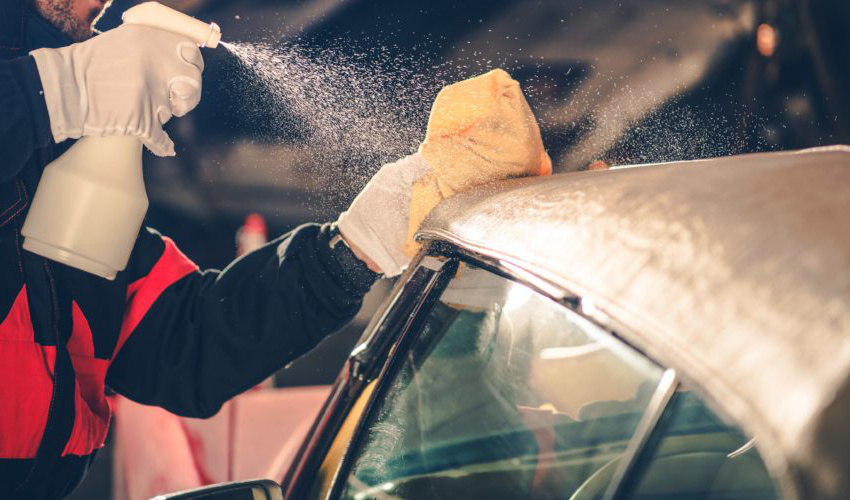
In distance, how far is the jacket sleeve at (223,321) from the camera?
1.81m

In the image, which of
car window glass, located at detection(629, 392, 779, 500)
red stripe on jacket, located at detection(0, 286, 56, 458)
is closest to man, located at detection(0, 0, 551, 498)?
red stripe on jacket, located at detection(0, 286, 56, 458)

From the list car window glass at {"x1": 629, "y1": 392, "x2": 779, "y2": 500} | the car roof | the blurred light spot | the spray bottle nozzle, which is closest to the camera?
the car roof

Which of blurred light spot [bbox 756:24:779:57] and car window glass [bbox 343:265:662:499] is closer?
car window glass [bbox 343:265:662:499]

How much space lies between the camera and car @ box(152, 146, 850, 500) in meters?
0.45

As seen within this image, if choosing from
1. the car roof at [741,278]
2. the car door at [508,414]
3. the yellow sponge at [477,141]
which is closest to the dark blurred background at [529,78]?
the yellow sponge at [477,141]

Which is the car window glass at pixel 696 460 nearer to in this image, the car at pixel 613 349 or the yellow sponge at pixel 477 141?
the car at pixel 613 349

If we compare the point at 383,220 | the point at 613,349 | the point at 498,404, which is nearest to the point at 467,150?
the point at 383,220

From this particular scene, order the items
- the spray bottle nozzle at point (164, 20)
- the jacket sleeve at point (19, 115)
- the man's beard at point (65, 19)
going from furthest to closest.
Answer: the man's beard at point (65, 19)
the spray bottle nozzle at point (164, 20)
the jacket sleeve at point (19, 115)

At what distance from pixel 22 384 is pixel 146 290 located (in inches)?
16.7

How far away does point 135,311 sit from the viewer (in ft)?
5.96

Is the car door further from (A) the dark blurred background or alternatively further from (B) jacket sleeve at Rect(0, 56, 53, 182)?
(A) the dark blurred background

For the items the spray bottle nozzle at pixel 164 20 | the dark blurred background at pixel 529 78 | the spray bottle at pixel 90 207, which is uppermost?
the spray bottle nozzle at pixel 164 20

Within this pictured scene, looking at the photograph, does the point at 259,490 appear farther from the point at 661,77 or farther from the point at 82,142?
the point at 661,77

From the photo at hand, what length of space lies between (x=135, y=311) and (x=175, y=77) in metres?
0.63
